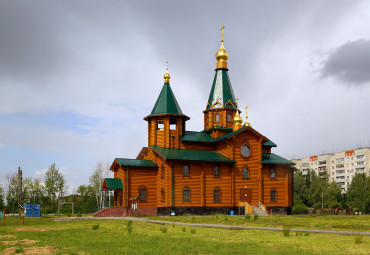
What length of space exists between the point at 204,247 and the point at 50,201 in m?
50.7

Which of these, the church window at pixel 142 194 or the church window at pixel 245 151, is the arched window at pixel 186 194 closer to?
the church window at pixel 142 194

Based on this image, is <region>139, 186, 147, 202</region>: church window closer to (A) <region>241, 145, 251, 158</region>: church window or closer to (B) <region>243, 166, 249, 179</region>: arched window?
(B) <region>243, 166, 249, 179</region>: arched window

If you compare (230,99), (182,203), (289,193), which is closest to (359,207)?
(289,193)

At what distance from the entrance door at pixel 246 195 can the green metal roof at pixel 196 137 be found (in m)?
6.04

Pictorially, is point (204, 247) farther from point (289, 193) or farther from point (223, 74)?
point (223, 74)

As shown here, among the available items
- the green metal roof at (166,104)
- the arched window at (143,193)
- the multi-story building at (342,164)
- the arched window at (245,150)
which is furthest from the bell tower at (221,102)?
the multi-story building at (342,164)

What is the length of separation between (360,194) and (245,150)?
3896 cm

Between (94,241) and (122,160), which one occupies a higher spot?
(122,160)

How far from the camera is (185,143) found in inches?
1636

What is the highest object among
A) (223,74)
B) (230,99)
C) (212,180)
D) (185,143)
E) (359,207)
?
(223,74)

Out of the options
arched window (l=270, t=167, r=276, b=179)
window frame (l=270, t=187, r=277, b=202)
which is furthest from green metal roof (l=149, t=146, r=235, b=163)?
window frame (l=270, t=187, r=277, b=202)

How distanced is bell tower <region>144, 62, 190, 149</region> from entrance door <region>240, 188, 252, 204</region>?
308 inches

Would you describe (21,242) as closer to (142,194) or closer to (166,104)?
(142,194)

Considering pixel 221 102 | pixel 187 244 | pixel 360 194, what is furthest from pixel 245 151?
pixel 360 194
